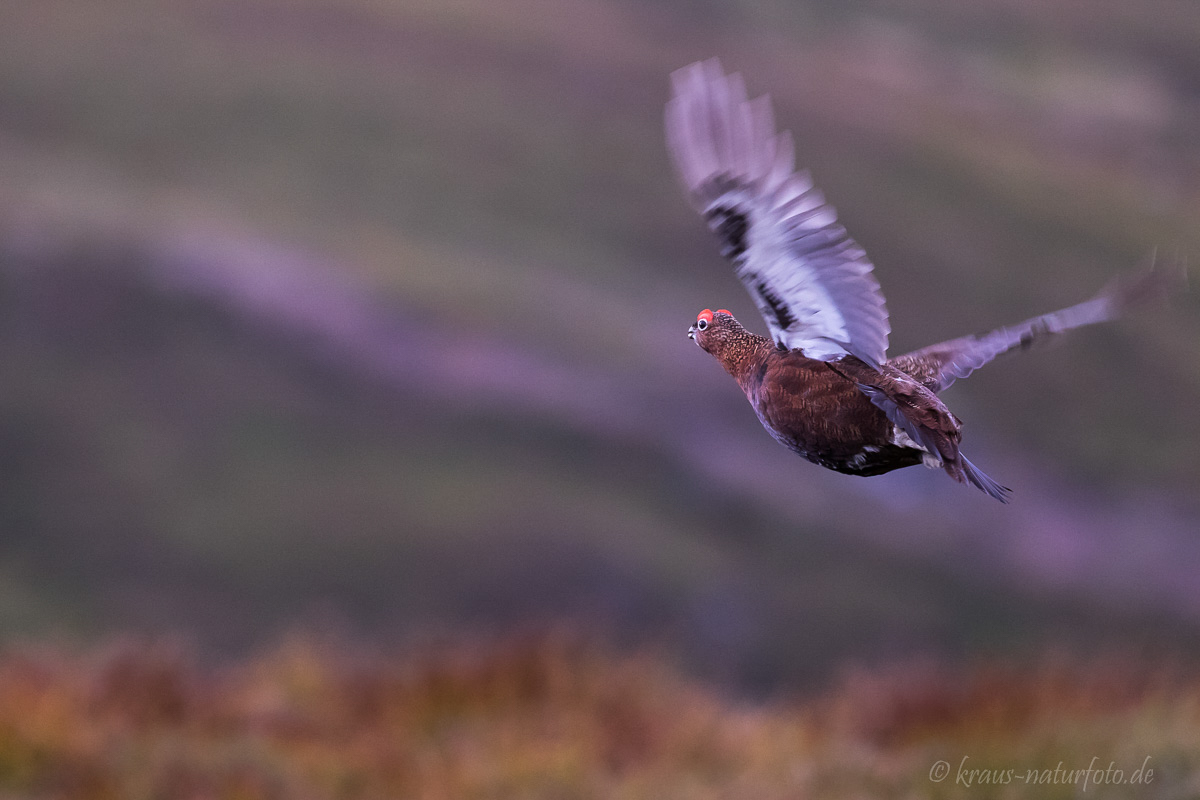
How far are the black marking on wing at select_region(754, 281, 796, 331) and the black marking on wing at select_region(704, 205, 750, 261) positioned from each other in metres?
0.04

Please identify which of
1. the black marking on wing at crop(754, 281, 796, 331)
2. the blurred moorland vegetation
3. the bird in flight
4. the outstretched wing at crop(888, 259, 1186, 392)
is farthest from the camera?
the blurred moorland vegetation

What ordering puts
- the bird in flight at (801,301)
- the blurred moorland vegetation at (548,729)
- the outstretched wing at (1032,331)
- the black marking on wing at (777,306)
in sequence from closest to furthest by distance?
the bird in flight at (801,301) → the black marking on wing at (777,306) → the outstretched wing at (1032,331) → the blurred moorland vegetation at (548,729)

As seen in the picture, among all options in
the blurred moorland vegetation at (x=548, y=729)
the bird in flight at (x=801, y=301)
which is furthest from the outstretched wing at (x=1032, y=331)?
the blurred moorland vegetation at (x=548, y=729)

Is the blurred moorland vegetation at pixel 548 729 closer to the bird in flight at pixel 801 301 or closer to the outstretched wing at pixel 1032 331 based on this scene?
the outstretched wing at pixel 1032 331

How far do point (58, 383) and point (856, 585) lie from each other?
203 inches

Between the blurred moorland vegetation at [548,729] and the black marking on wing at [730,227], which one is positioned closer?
the black marking on wing at [730,227]

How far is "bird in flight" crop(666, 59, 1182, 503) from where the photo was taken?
3.87 feet

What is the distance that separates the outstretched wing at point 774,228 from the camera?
1185 millimetres

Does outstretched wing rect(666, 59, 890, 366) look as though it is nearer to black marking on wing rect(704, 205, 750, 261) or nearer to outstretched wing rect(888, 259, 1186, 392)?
black marking on wing rect(704, 205, 750, 261)

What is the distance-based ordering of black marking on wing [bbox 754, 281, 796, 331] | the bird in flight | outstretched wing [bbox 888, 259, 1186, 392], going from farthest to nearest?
outstretched wing [bbox 888, 259, 1186, 392], black marking on wing [bbox 754, 281, 796, 331], the bird in flight

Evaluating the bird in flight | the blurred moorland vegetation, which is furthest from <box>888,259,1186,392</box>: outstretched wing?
the blurred moorland vegetation

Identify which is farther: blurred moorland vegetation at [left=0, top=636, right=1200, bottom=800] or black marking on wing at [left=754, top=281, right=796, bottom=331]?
blurred moorland vegetation at [left=0, top=636, right=1200, bottom=800]

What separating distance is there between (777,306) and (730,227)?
0.11m

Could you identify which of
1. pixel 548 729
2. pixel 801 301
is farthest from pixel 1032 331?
pixel 548 729
